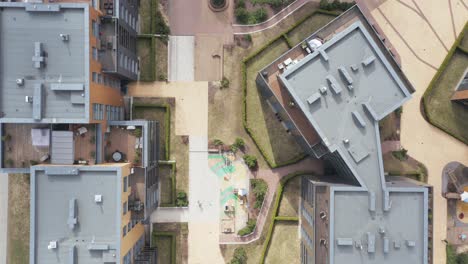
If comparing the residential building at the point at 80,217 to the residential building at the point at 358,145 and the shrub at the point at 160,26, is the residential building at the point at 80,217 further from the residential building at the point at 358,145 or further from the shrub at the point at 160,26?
the residential building at the point at 358,145

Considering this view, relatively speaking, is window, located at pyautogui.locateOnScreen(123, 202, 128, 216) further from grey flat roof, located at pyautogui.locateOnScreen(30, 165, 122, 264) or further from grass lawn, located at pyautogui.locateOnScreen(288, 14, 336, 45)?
grass lawn, located at pyautogui.locateOnScreen(288, 14, 336, 45)

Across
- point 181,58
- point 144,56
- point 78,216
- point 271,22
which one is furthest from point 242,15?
point 78,216

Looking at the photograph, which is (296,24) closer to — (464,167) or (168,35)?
(168,35)

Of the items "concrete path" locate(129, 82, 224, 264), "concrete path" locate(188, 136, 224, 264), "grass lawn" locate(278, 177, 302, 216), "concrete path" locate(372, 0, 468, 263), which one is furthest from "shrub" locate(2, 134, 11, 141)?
"concrete path" locate(372, 0, 468, 263)

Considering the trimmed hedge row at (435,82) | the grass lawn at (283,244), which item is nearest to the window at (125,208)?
the grass lawn at (283,244)

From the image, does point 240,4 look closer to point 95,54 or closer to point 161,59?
point 161,59

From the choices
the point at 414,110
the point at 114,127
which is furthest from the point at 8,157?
the point at 414,110
